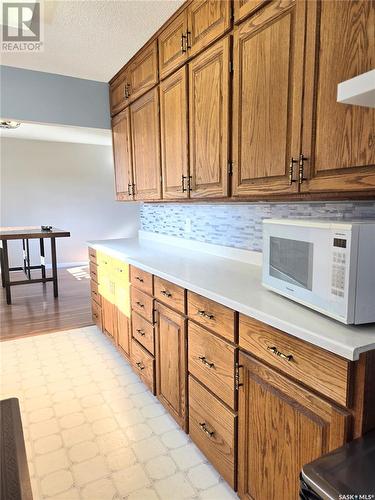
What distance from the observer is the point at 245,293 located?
52.7 inches

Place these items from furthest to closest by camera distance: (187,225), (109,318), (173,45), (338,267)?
(109,318) < (187,225) < (173,45) < (338,267)

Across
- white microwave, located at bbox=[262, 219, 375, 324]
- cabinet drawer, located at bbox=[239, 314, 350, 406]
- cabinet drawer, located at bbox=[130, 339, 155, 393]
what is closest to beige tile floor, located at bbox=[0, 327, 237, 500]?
cabinet drawer, located at bbox=[130, 339, 155, 393]

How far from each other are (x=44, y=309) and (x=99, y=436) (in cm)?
261

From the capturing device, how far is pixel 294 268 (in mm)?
1146

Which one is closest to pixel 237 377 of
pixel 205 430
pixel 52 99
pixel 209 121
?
pixel 205 430

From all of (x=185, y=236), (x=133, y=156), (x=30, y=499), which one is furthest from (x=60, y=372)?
(x=30, y=499)

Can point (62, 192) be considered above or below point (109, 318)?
above

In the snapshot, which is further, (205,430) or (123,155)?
(123,155)

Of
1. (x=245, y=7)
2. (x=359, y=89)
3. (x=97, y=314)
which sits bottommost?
(x=97, y=314)

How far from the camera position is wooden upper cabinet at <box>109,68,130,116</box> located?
8.89 ft

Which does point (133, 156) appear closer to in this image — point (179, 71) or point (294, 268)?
point (179, 71)

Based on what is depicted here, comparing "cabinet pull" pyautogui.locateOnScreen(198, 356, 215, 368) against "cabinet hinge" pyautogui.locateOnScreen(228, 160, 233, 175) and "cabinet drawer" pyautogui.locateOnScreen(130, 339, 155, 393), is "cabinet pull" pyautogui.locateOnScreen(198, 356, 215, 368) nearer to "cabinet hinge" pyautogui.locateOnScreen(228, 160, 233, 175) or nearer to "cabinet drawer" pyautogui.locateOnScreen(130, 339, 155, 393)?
"cabinet drawer" pyautogui.locateOnScreen(130, 339, 155, 393)

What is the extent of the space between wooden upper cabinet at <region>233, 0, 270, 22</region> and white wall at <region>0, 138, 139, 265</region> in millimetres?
5531

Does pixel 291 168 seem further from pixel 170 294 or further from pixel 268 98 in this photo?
pixel 170 294
